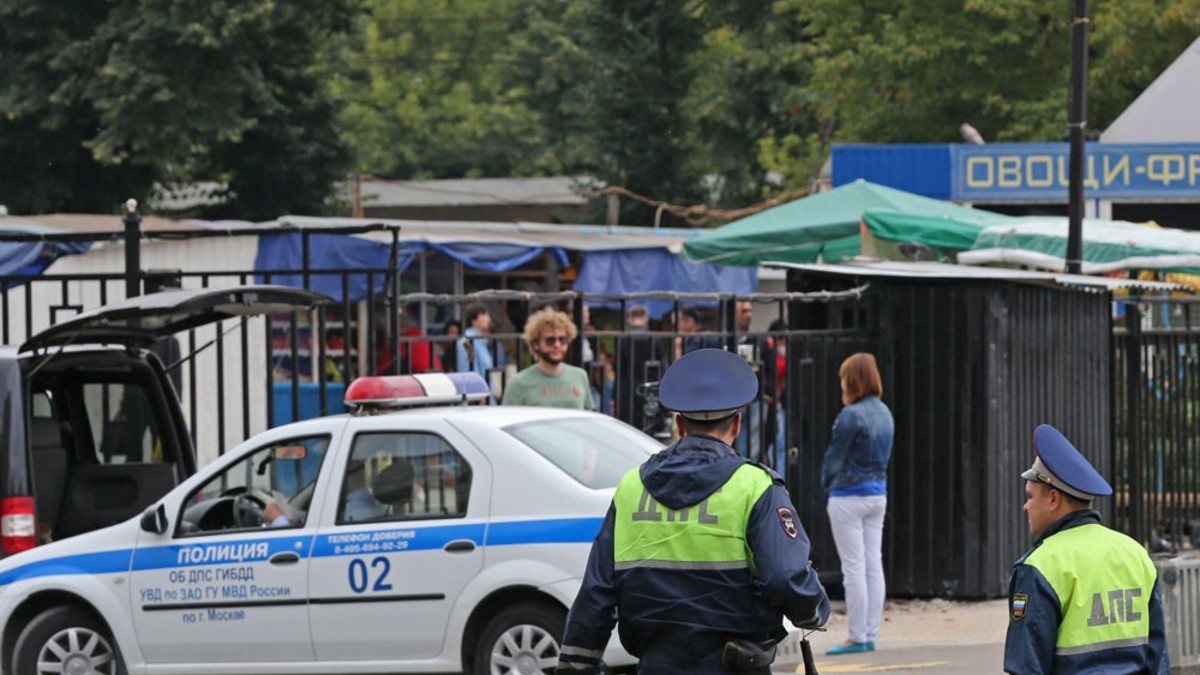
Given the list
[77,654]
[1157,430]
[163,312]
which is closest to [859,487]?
[163,312]

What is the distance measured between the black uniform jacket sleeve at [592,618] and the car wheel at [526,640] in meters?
3.56

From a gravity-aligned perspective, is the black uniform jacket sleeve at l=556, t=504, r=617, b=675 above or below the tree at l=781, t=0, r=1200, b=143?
below

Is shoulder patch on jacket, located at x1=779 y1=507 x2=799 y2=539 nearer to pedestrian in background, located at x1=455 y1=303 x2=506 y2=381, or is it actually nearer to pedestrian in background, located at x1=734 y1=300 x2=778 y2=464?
pedestrian in background, located at x1=455 y1=303 x2=506 y2=381

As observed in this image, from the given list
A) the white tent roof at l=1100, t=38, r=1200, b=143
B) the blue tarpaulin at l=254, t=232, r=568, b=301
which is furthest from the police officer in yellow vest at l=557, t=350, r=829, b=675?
the white tent roof at l=1100, t=38, r=1200, b=143

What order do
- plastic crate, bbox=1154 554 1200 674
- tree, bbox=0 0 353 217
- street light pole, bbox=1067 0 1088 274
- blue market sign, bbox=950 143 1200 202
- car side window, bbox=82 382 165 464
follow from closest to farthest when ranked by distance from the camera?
plastic crate, bbox=1154 554 1200 674
car side window, bbox=82 382 165 464
street light pole, bbox=1067 0 1088 274
blue market sign, bbox=950 143 1200 202
tree, bbox=0 0 353 217

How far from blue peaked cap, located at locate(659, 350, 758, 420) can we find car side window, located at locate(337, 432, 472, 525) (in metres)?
3.83

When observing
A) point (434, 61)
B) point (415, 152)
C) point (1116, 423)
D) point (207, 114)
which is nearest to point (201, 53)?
point (207, 114)

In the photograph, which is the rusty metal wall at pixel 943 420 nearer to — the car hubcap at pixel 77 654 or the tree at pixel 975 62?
the car hubcap at pixel 77 654

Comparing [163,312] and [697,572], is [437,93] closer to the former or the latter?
[163,312]

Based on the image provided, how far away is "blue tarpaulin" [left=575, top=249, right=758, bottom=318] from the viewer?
86.3 ft

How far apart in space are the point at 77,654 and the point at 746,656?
212 inches

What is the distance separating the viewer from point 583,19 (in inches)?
1913

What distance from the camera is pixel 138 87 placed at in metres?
31.7

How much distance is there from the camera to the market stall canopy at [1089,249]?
17.0 m
